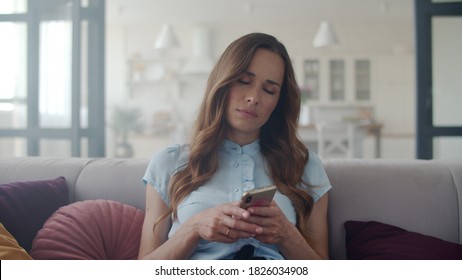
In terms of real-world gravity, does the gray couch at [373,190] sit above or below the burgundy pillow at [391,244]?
above

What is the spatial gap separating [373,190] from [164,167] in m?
0.50

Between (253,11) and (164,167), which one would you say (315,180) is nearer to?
(164,167)

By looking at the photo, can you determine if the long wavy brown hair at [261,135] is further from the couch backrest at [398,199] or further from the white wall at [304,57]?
the white wall at [304,57]

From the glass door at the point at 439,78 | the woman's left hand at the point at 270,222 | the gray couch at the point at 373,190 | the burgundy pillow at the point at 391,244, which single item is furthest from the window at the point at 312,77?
the woman's left hand at the point at 270,222

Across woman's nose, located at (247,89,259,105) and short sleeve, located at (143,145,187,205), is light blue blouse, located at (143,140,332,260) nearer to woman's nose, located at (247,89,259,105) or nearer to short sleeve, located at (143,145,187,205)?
short sleeve, located at (143,145,187,205)

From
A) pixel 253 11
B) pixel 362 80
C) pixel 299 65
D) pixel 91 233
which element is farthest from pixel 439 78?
pixel 362 80

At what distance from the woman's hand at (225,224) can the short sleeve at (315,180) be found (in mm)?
211

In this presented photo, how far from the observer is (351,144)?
453 centimetres

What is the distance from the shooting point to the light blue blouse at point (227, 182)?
0.91 m

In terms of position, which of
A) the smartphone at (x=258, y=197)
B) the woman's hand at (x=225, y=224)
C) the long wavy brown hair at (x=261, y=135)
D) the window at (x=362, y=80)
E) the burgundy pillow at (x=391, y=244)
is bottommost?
the burgundy pillow at (x=391, y=244)

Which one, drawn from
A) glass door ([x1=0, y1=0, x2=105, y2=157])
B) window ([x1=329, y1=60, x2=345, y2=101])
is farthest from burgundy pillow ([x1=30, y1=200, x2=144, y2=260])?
window ([x1=329, y1=60, x2=345, y2=101])

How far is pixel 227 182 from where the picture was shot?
3.14 ft

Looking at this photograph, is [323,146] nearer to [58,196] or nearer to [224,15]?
[224,15]

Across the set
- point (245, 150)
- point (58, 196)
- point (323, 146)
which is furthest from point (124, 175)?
point (323, 146)
